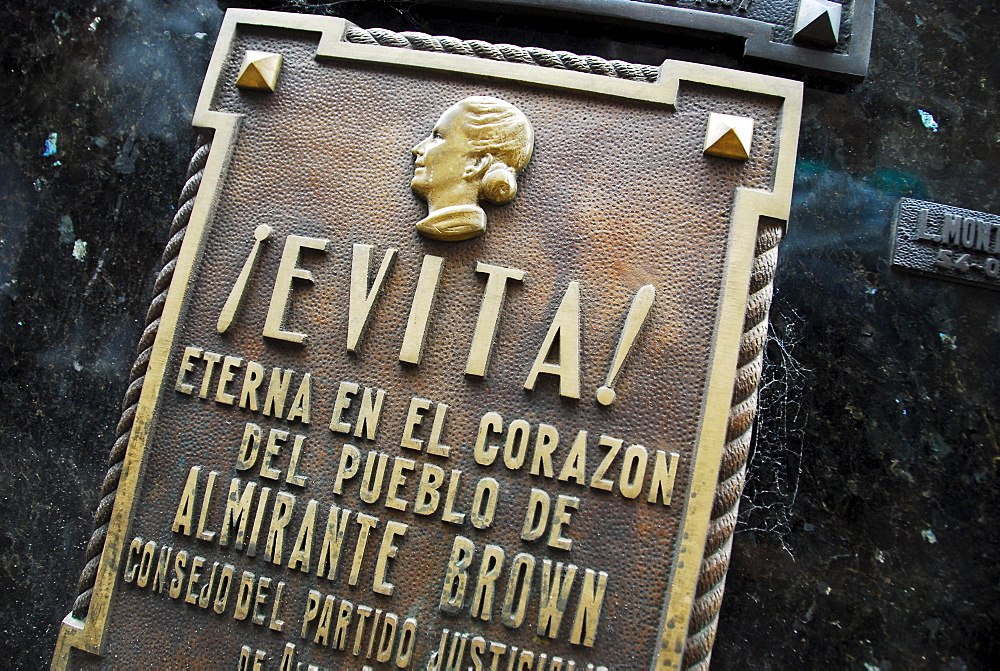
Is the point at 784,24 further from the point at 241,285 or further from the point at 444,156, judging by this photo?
the point at 241,285

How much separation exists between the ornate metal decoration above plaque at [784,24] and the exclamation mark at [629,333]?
0.89 meters

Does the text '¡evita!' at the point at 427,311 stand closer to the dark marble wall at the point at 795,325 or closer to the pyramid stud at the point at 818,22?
the dark marble wall at the point at 795,325

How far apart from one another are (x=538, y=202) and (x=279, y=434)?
3.06ft

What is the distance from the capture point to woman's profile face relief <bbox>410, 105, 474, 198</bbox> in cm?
179

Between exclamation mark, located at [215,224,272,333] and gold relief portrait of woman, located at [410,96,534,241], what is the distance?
447 mm

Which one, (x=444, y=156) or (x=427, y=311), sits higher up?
(x=444, y=156)

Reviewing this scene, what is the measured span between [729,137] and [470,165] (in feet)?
2.26

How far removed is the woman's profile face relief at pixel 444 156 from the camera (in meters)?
1.79

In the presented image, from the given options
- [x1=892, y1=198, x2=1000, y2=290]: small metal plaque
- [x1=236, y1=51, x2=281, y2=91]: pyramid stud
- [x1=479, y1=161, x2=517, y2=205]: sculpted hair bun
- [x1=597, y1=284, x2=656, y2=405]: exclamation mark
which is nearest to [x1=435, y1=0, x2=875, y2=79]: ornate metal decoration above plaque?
[x1=892, y1=198, x2=1000, y2=290]: small metal plaque

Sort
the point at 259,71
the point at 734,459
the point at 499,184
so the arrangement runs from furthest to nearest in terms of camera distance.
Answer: the point at 259,71 < the point at 499,184 < the point at 734,459

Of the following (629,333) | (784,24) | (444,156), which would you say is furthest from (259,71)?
(784,24)

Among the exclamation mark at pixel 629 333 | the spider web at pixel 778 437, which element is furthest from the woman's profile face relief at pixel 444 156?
the spider web at pixel 778 437

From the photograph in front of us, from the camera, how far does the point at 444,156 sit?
1.79 meters

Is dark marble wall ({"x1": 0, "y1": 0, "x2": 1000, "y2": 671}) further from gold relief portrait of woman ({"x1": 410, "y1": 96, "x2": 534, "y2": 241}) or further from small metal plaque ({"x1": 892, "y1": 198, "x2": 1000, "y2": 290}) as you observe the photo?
gold relief portrait of woman ({"x1": 410, "y1": 96, "x2": 534, "y2": 241})
